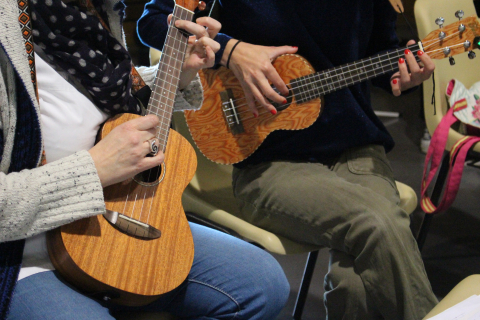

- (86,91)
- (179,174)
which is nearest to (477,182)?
(179,174)

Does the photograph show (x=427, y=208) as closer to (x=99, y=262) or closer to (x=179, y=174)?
(x=179, y=174)

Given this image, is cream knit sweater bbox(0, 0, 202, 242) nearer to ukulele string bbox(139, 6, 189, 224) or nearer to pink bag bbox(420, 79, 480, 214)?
ukulele string bbox(139, 6, 189, 224)

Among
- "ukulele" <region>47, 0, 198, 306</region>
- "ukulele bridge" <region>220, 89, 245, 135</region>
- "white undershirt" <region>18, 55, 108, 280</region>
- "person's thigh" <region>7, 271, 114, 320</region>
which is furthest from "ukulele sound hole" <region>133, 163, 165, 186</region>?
"ukulele bridge" <region>220, 89, 245, 135</region>

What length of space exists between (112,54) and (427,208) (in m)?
1.28

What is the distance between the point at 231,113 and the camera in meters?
1.30

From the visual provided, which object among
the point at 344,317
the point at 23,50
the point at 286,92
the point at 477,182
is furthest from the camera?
the point at 477,182

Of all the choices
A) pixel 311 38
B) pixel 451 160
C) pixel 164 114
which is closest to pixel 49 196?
pixel 164 114

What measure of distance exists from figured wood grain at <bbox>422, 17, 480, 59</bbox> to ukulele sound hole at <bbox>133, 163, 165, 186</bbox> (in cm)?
86

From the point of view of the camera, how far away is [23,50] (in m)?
0.76

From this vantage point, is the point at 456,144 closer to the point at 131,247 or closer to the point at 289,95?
the point at 289,95

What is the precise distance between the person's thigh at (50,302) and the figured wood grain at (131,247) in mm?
29

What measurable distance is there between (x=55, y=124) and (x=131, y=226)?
0.79 feet

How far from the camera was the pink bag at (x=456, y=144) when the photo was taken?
160 cm

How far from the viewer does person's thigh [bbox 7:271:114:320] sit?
0.75 meters
